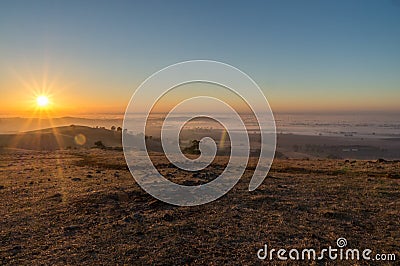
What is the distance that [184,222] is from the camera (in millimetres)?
7609

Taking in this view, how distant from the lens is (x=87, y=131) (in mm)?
65062

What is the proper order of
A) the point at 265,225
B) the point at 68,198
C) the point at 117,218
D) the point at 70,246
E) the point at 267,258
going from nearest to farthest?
the point at 267,258
the point at 70,246
the point at 265,225
the point at 117,218
the point at 68,198

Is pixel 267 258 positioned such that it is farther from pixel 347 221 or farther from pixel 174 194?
pixel 174 194

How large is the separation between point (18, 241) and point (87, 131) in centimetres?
6160

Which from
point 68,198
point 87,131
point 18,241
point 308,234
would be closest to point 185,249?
point 308,234

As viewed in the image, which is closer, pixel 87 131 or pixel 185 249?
pixel 185 249
